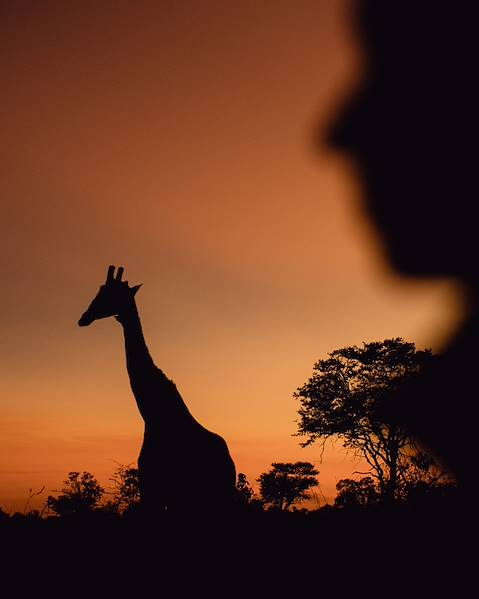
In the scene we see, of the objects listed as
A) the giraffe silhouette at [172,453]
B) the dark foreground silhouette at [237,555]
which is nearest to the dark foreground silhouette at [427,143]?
the dark foreground silhouette at [237,555]

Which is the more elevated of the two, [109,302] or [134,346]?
[109,302]

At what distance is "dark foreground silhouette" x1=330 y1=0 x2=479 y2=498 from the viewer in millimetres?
4008

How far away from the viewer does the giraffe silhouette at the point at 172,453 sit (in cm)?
692

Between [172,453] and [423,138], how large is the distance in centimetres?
517

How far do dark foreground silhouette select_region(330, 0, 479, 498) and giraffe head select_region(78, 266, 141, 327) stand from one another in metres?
4.83

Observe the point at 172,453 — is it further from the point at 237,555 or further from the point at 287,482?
the point at 287,482

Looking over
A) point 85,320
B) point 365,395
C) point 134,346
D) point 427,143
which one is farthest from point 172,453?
point 365,395

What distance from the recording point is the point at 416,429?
21.1 m

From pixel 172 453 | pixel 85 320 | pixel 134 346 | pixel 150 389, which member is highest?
pixel 85 320

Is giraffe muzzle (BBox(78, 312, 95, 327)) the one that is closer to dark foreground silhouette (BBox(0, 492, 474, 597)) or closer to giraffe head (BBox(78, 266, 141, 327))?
giraffe head (BBox(78, 266, 141, 327))

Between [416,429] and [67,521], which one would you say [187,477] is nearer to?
[67,521]

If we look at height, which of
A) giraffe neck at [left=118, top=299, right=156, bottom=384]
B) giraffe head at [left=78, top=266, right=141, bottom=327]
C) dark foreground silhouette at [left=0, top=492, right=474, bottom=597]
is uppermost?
giraffe head at [left=78, top=266, right=141, bottom=327]

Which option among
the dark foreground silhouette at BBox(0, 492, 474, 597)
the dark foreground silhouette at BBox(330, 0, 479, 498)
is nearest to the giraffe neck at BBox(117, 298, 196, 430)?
the dark foreground silhouette at BBox(0, 492, 474, 597)

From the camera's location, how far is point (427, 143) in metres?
4.61
